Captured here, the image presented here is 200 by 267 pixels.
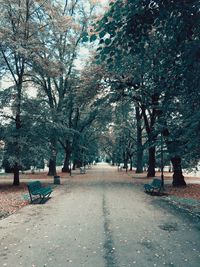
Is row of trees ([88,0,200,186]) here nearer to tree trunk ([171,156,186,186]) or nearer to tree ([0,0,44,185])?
tree trunk ([171,156,186,186])

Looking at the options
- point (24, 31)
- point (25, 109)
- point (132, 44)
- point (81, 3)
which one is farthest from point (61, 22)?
point (132, 44)

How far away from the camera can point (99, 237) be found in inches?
303

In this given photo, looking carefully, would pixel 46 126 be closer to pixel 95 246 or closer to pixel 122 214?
pixel 122 214

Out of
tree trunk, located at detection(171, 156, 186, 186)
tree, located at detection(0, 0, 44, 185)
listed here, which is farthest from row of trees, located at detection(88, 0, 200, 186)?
tree, located at detection(0, 0, 44, 185)

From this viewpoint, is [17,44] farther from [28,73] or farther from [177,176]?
[177,176]

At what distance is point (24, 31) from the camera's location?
881 inches

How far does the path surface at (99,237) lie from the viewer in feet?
19.7

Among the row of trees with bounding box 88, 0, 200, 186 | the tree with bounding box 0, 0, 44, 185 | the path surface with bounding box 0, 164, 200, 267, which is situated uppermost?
the tree with bounding box 0, 0, 44, 185

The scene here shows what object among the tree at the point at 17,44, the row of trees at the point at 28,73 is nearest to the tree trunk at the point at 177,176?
the row of trees at the point at 28,73

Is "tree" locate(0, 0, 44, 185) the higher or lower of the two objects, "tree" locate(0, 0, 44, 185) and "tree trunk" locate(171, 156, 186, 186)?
the higher

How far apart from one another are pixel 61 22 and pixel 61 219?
18.5 m

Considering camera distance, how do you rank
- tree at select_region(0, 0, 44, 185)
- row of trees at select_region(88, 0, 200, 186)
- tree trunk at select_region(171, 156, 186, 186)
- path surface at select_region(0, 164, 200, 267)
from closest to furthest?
path surface at select_region(0, 164, 200, 267) → row of trees at select_region(88, 0, 200, 186) → tree at select_region(0, 0, 44, 185) → tree trunk at select_region(171, 156, 186, 186)

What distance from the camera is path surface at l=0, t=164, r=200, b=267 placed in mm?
6020

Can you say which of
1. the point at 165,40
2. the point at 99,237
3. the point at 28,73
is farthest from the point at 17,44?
the point at 99,237
